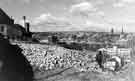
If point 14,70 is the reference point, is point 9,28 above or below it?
above

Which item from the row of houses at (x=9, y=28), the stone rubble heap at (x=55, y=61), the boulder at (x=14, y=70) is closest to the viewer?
the boulder at (x=14, y=70)

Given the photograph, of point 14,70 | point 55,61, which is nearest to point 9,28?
point 55,61

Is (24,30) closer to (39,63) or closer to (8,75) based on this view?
(39,63)

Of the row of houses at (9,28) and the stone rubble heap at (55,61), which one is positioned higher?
the row of houses at (9,28)

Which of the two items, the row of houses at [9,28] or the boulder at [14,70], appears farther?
the row of houses at [9,28]

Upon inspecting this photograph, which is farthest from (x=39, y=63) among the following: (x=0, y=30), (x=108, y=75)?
(x=0, y=30)

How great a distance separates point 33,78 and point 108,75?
399 centimetres

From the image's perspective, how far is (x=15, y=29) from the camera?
2145 cm

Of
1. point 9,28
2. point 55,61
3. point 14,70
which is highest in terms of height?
point 9,28

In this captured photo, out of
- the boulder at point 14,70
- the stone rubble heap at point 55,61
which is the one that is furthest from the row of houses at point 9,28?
the boulder at point 14,70

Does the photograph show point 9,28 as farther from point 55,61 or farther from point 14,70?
point 14,70

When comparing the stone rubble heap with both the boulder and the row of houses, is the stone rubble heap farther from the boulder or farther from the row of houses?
the row of houses

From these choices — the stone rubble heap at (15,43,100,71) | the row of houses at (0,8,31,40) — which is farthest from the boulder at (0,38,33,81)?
the row of houses at (0,8,31,40)

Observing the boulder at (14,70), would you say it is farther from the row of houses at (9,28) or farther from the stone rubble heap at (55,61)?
the row of houses at (9,28)
